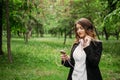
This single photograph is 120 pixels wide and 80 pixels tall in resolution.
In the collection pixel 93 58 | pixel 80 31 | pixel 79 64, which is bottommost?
pixel 79 64

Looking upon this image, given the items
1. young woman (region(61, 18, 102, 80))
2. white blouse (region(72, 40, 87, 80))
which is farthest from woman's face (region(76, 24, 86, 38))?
white blouse (region(72, 40, 87, 80))

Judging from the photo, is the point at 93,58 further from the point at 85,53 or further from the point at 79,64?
the point at 79,64

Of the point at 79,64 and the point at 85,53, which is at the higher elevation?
the point at 85,53

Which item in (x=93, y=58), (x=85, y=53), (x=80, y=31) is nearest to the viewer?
(x=93, y=58)

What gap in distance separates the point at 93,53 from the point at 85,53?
145 millimetres

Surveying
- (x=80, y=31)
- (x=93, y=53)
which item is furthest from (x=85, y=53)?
(x=80, y=31)

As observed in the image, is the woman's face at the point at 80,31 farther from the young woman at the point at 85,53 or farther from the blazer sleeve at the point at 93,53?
the blazer sleeve at the point at 93,53

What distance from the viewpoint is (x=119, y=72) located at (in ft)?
51.7

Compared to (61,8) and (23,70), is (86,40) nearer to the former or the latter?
(23,70)

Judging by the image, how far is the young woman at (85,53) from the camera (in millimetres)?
4863

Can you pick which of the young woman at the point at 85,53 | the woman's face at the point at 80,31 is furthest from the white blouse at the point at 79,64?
the woman's face at the point at 80,31

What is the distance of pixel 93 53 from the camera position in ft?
15.8

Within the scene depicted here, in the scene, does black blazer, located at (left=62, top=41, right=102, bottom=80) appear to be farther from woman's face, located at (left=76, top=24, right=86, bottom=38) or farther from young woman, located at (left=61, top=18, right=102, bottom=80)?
woman's face, located at (left=76, top=24, right=86, bottom=38)

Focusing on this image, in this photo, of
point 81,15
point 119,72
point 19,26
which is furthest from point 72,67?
point 81,15
